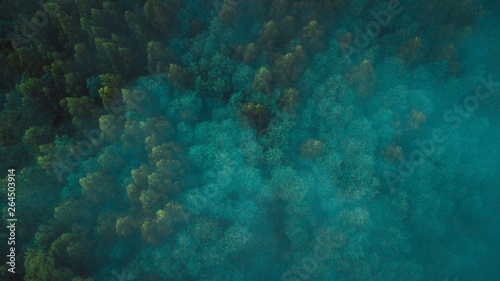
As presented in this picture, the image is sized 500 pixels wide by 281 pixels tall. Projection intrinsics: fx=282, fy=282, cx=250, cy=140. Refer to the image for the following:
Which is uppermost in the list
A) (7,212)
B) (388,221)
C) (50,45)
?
Answer: (50,45)

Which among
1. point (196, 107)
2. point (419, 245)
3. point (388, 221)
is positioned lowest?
point (419, 245)

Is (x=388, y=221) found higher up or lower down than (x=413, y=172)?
lower down

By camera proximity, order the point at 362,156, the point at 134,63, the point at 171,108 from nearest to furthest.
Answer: the point at 362,156 < the point at 171,108 < the point at 134,63

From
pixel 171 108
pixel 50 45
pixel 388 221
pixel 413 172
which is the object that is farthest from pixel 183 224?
pixel 50 45

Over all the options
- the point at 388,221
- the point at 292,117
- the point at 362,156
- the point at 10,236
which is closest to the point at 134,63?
the point at 292,117

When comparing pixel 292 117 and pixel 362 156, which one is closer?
pixel 362 156

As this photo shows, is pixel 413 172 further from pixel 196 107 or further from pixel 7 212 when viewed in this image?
pixel 7 212

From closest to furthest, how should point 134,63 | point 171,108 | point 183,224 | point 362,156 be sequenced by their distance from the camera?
1. point 183,224
2. point 362,156
3. point 171,108
4. point 134,63

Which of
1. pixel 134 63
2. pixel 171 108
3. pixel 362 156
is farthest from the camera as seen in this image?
pixel 134 63

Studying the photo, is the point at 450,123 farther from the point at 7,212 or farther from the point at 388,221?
the point at 7,212
